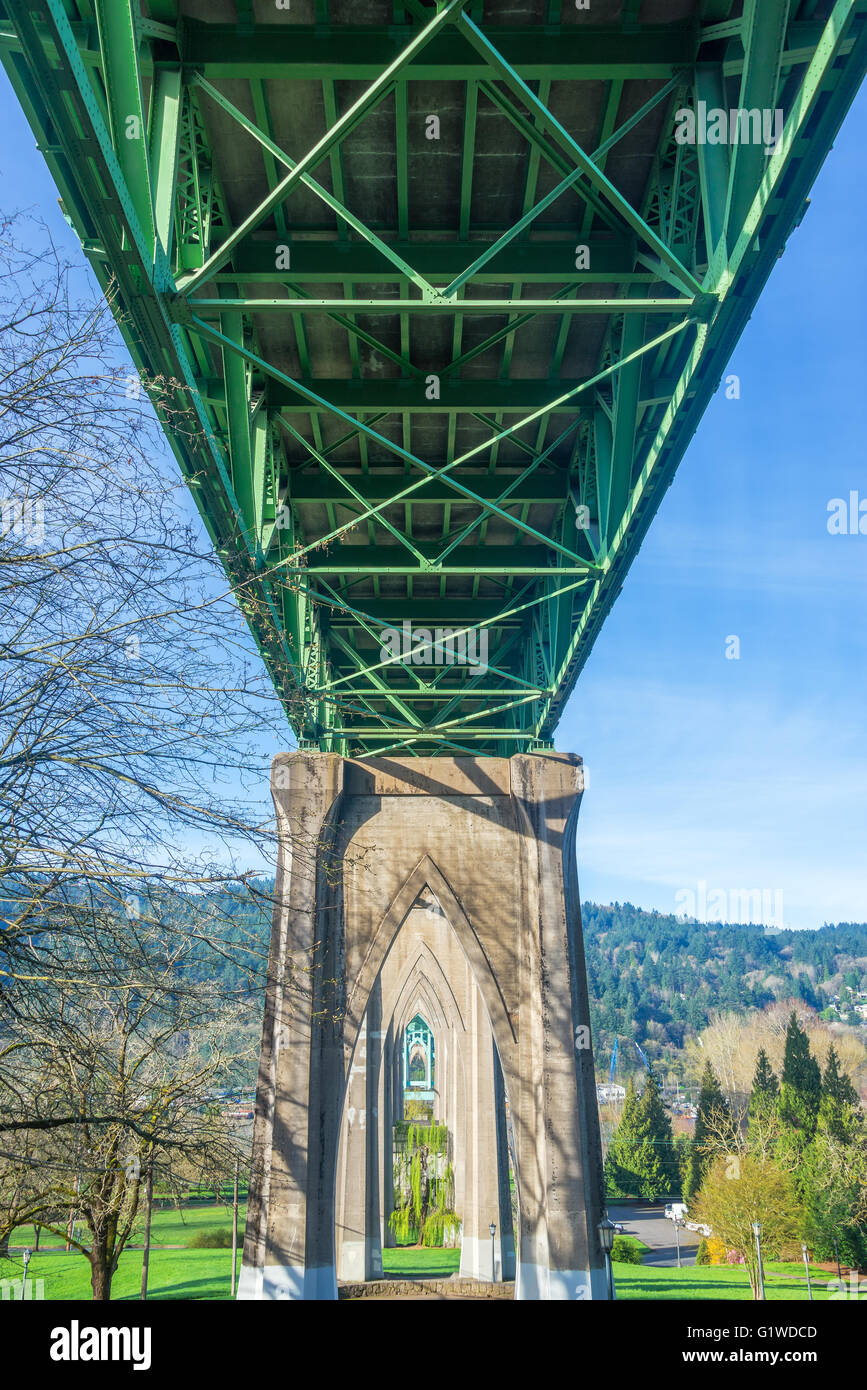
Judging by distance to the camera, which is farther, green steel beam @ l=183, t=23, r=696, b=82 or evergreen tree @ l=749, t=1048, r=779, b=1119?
evergreen tree @ l=749, t=1048, r=779, b=1119

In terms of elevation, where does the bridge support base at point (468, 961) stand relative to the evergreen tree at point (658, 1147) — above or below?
above

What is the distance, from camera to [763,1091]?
5862cm

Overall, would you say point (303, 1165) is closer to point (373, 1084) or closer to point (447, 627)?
point (447, 627)

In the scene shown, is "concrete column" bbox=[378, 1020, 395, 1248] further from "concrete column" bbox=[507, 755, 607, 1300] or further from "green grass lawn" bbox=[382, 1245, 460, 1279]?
"concrete column" bbox=[507, 755, 607, 1300]

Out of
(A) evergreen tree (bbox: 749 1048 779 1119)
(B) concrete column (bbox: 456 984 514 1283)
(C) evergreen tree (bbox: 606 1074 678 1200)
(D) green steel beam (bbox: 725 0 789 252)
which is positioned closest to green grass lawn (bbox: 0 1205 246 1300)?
(B) concrete column (bbox: 456 984 514 1283)

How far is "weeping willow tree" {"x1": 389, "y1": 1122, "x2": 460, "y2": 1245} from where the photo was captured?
1630 inches

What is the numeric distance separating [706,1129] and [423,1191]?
26.1 meters

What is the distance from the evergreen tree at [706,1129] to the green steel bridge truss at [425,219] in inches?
1980

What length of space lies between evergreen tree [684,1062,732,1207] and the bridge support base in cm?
4174

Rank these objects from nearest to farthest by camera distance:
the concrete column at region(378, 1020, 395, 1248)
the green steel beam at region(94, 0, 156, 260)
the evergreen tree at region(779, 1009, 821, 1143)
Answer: the green steel beam at region(94, 0, 156, 260)
the concrete column at region(378, 1020, 395, 1248)
the evergreen tree at region(779, 1009, 821, 1143)

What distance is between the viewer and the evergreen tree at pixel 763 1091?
57219 mm

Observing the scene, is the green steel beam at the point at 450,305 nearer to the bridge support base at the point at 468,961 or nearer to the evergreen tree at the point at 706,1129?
the bridge support base at the point at 468,961

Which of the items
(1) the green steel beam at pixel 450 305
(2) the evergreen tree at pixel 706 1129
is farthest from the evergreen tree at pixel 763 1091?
(1) the green steel beam at pixel 450 305

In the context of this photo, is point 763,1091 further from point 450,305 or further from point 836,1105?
point 450,305
